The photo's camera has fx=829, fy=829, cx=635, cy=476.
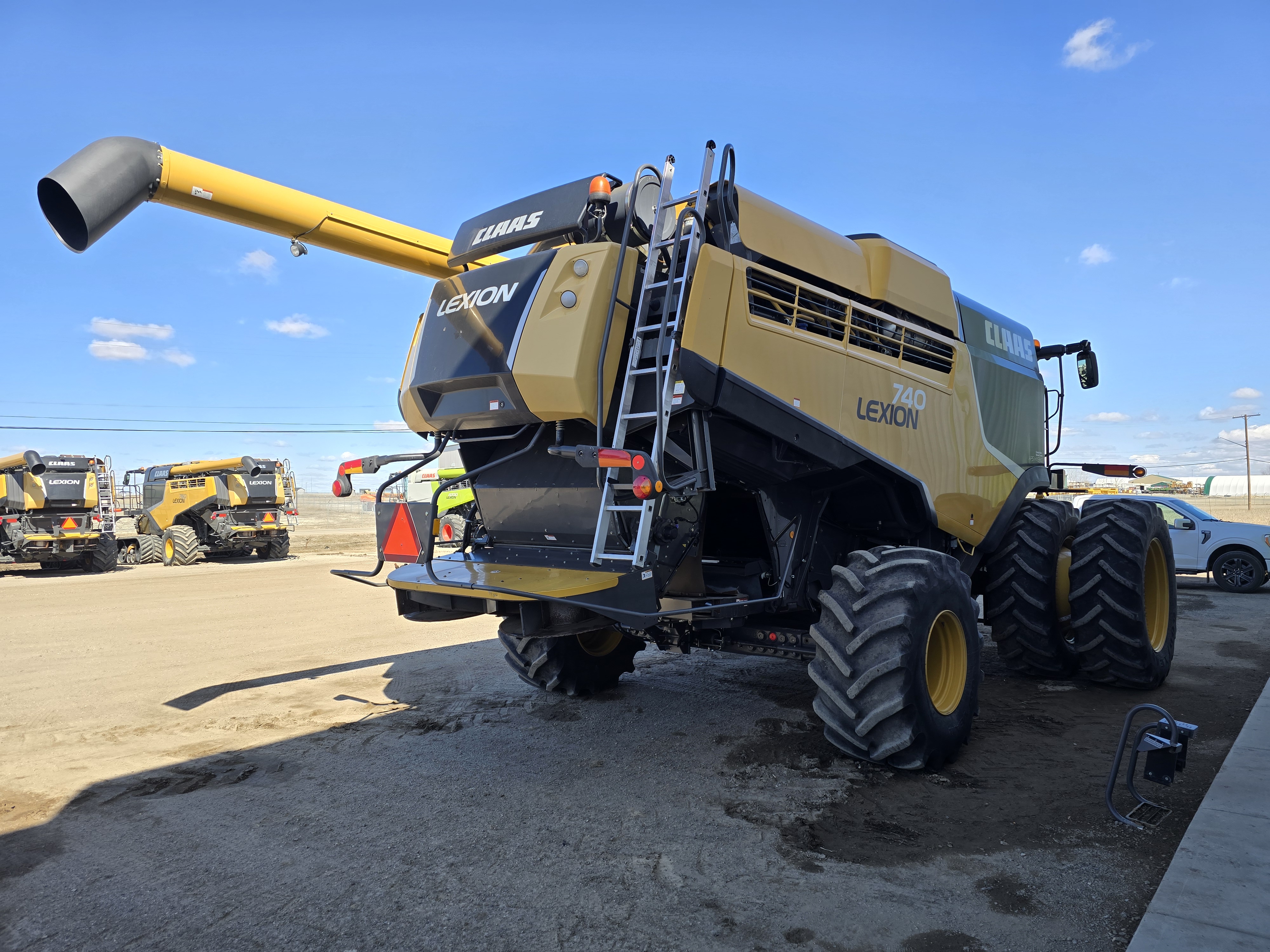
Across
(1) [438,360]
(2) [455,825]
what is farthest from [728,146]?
(2) [455,825]

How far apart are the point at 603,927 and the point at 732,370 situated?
8.53ft

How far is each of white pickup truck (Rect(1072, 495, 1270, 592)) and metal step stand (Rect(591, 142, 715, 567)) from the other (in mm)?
10061

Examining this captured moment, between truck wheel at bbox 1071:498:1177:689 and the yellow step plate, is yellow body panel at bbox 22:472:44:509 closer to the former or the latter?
the yellow step plate

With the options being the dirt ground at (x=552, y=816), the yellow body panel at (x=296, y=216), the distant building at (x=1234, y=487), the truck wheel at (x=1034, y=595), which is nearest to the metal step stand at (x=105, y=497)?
the dirt ground at (x=552, y=816)

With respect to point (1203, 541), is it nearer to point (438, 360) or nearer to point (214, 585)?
point (438, 360)

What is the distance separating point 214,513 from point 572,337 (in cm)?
2145

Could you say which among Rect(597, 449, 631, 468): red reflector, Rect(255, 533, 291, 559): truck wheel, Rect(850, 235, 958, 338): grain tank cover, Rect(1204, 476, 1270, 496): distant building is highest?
Rect(1204, 476, 1270, 496): distant building

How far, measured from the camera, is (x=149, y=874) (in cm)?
335

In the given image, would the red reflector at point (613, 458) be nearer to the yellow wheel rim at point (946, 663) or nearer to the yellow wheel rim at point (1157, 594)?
the yellow wheel rim at point (946, 663)

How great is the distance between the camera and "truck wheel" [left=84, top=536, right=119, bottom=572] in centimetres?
2047

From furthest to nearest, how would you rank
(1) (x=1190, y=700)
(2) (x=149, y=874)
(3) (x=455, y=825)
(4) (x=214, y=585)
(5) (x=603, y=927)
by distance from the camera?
(4) (x=214, y=585) → (1) (x=1190, y=700) → (3) (x=455, y=825) → (2) (x=149, y=874) → (5) (x=603, y=927)

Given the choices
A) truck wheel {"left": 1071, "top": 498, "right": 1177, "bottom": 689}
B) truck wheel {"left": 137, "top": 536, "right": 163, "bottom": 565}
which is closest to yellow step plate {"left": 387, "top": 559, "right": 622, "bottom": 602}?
truck wheel {"left": 1071, "top": 498, "right": 1177, "bottom": 689}

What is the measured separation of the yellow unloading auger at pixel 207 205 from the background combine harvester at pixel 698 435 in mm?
15

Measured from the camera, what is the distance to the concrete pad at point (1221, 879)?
2.50m
